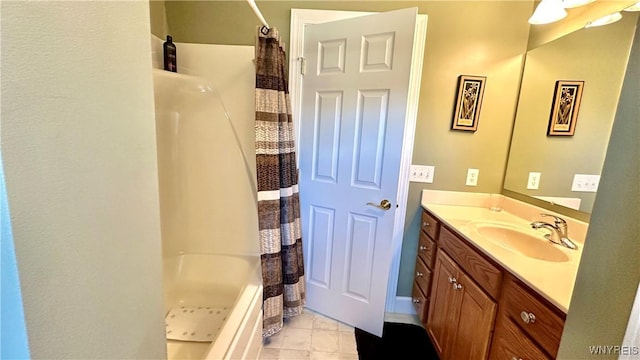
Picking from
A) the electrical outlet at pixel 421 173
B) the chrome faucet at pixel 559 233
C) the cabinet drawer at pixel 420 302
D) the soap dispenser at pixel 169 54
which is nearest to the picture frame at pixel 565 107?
the chrome faucet at pixel 559 233

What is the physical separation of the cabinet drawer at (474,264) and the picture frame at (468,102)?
0.76 m

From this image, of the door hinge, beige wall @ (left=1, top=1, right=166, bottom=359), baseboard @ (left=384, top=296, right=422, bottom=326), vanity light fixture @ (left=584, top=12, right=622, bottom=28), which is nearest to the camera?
beige wall @ (left=1, top=1, right=166, bottom=359)

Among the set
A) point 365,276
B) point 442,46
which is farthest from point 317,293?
point 442,46

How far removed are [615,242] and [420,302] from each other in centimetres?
145

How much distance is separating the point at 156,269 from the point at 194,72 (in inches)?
57.0

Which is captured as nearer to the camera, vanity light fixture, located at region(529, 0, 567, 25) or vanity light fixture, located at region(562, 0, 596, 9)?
vanity light fixture, located at region(562, 0, 596, 9)

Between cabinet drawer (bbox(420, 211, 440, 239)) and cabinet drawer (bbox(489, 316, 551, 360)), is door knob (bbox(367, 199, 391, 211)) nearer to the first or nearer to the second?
cabinet drawer (bbox(420, 211, 440, 239))

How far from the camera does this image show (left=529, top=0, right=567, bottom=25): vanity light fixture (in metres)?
1.31

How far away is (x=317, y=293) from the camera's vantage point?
1827mm

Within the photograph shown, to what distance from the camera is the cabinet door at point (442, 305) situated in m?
1.32

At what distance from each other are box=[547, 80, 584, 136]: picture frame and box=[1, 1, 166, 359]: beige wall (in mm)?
1867

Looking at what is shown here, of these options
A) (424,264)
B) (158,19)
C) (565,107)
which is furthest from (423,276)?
(158,19)

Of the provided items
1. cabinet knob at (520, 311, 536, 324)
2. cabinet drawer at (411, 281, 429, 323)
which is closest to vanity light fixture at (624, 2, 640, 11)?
cabinet knob at (520, 311, 536, 324)

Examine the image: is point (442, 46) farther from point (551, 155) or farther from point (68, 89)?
point (68, 89)
